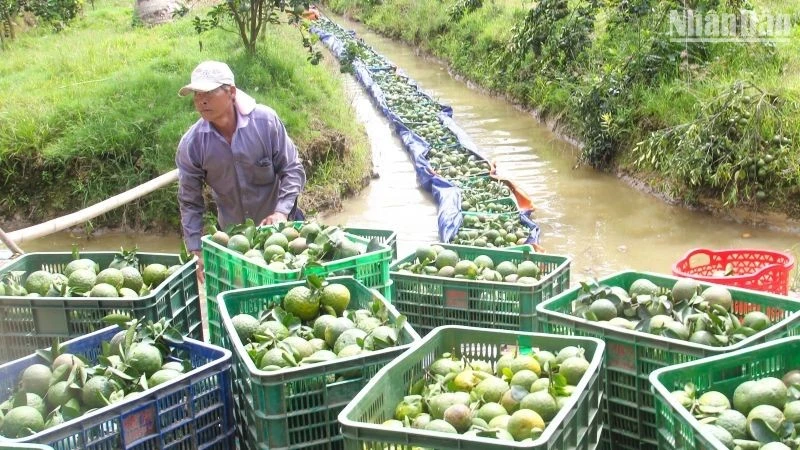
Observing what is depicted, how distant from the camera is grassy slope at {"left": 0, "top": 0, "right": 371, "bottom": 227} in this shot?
8234 mm

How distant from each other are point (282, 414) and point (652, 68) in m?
8.24

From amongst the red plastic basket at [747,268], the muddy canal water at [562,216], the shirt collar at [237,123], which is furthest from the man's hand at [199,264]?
the red plastic basket at [747,268]

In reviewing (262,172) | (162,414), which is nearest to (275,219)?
(262,172)

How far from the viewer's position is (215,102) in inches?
163

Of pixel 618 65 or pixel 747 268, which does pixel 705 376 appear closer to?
pixel 747 268

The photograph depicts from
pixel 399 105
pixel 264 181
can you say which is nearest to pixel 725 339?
pixel 264 181

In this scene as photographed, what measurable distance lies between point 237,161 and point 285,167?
10.6 inches

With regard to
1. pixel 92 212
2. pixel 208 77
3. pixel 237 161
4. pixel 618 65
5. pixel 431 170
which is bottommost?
pixel 431 170

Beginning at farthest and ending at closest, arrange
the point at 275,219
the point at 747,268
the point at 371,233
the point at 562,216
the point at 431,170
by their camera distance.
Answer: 1. the point at 431,170
2. the point at 562,216
3. the point at 747,268
4. the point at 275,219
5. the point at 371,233

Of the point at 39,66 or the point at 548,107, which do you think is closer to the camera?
the point at 39,66

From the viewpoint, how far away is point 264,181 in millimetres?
4523

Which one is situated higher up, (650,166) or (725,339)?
(725,339)

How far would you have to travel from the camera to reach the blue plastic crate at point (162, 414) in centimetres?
208

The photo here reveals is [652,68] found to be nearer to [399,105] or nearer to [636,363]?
[399,105]
